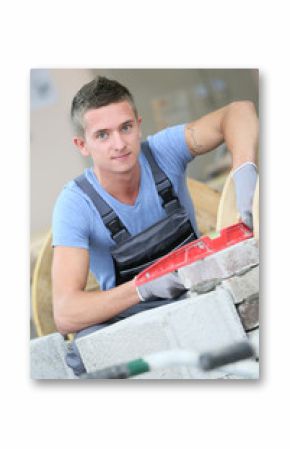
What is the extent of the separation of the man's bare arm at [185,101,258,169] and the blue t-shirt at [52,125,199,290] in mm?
42

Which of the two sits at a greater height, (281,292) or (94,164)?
(94,164)

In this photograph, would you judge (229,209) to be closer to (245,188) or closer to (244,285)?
(245,188)

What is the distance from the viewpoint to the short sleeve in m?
2.29

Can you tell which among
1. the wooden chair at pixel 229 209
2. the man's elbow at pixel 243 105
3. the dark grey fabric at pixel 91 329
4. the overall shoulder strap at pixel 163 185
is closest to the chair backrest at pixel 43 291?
the dark grey fabric at pixel 91 329

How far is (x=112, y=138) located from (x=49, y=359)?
31.4 inches

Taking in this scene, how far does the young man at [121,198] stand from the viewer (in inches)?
89.7

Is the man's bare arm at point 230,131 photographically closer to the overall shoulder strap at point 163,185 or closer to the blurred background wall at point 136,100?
the blurred background wall at point 136,100

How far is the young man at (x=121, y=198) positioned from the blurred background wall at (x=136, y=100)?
30mm

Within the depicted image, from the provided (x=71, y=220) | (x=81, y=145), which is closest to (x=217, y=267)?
(x=71, y=220)

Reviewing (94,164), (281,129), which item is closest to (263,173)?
(281,129)
